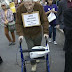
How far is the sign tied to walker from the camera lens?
11.7 feet

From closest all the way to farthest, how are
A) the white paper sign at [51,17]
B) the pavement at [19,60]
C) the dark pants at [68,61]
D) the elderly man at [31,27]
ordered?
1. the dark pants at [68,61]
2. the elderly man at [31,27]
3. the pavement at [19,60]
4. the white paper sign at [51,17]

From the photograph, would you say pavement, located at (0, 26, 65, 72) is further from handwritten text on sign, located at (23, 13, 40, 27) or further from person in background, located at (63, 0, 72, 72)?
person in background, located at (63, 0, 72, 72)

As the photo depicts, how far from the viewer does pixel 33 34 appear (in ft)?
12.6

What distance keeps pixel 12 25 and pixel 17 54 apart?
1.36 meters

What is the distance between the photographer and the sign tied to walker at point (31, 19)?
3.57 metres

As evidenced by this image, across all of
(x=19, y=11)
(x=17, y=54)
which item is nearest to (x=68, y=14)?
(x=19, y=11)

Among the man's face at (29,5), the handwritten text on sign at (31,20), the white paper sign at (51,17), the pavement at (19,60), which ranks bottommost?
the pavement at (19,60)

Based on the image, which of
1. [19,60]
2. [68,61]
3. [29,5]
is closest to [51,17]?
[19,60]

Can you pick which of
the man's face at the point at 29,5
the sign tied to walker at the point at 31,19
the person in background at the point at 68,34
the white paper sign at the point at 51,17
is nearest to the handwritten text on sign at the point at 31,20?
the sign tied to walker at the point at 31,19

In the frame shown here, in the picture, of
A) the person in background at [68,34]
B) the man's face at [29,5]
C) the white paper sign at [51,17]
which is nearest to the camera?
the person in background at [68,34]

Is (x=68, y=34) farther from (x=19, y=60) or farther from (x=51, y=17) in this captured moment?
(x=51, y=17)

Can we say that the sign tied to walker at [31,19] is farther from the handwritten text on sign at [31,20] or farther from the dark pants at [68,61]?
the dark pants at [68,61]

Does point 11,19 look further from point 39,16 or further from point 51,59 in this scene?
point 39,16

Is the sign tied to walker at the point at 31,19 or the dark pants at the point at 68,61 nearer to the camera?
the dark pants at the point at 68,61
